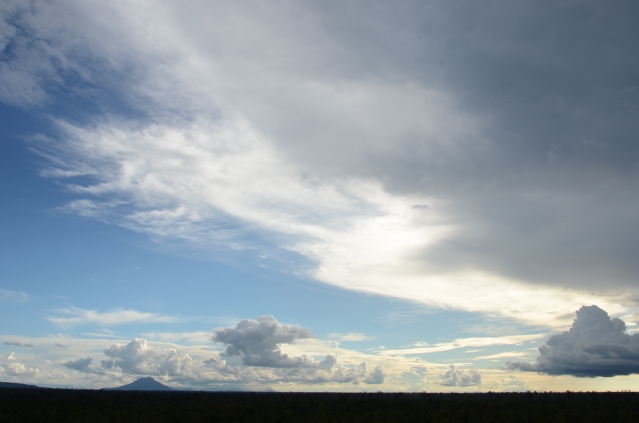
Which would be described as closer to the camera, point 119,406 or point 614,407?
point 614,407

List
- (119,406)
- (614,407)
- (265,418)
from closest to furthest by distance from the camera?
(265,418) → (614,407) → (119,406)

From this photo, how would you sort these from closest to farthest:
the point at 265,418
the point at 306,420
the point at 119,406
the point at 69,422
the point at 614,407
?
1. the point at 69,422
2. the point at 306,420
3. the point at 265,418
4. the point at 614,407
5. the point at 119,406

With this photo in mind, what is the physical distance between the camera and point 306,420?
90562 mm

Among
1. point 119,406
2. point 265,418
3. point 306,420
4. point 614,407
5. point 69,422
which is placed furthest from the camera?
point 119,406

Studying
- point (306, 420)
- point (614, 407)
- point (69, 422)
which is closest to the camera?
point (69, 422)

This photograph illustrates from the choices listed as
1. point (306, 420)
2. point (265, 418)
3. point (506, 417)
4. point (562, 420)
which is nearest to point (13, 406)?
point (265, 418)

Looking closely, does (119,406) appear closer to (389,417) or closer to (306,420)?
(306,420)

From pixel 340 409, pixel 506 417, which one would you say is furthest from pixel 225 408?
pixel 506 417

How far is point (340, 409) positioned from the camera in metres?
113

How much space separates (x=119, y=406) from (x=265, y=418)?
174 feet

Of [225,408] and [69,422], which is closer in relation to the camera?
[69,422]

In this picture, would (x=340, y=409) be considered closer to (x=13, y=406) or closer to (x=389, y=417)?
(x=389, y=417)

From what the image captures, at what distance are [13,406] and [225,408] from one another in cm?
5942

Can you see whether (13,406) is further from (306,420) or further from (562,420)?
(562,420)
